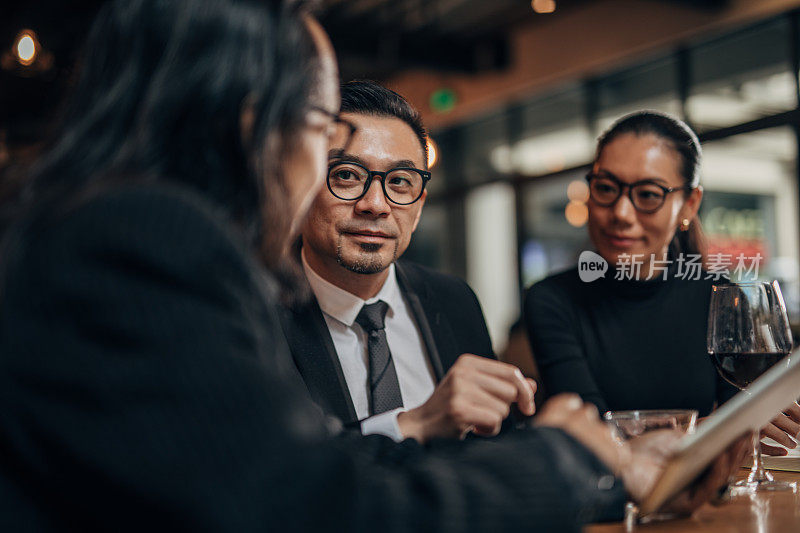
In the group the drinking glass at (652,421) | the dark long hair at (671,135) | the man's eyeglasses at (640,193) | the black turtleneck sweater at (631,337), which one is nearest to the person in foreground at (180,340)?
the drinking glass at (652,421)

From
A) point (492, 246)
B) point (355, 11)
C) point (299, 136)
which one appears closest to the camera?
point (299, 136)

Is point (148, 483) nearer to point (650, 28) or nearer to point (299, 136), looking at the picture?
point (299, 136)

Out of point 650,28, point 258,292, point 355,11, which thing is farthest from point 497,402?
point 355,11

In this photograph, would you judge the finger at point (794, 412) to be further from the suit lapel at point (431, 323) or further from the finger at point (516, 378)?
the suit lapel at point (431, 323)

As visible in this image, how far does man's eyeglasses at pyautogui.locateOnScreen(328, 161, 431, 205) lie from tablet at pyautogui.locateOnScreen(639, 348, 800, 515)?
1.09m

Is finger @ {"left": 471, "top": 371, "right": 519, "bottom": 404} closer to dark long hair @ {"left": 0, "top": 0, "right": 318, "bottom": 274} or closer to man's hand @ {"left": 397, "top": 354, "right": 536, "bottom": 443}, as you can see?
man's hand @ {"left": 397, "top": 354, "right": 536, "bottom": 443}

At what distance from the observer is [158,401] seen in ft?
1.91

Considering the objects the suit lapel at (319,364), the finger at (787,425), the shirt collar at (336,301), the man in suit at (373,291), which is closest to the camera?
the finger at (787,425)

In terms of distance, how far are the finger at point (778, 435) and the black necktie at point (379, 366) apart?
30.4 inches

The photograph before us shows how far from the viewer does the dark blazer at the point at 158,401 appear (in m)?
0.58

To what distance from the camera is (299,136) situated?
0.83 m

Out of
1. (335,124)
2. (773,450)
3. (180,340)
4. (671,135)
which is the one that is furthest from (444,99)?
(180,340)

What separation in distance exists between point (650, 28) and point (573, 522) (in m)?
5.96

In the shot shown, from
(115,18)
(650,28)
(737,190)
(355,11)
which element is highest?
(355,11)
